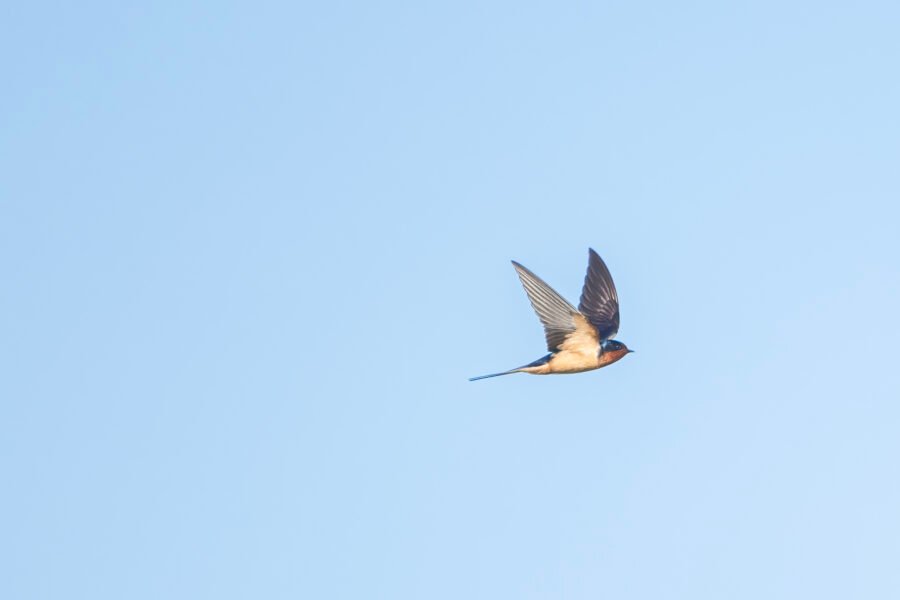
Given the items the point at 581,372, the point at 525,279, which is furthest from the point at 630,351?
the point at 525,279

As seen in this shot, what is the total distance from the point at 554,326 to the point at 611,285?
115 cm

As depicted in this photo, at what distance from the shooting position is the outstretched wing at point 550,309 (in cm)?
2084

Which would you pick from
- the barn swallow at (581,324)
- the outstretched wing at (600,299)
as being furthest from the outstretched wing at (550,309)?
the outstretched wing at (600,299)

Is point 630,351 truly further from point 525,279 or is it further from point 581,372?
point 525,279

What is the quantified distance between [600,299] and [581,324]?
2.42 ft

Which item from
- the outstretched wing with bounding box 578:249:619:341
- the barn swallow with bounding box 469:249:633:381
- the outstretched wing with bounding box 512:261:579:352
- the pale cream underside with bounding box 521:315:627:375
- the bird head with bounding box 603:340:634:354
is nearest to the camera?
the outstretched wing with bounding box 512:261:579:352

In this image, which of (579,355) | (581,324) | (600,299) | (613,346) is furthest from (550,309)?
(613,346)

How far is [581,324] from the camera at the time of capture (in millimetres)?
21344

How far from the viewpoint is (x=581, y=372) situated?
22.1 meters

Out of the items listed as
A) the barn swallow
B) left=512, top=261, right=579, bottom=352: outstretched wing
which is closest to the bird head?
the barn swallow

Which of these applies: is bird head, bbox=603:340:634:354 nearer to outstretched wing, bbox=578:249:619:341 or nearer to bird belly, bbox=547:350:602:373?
outstretched wing, bbox=578:249:619:341

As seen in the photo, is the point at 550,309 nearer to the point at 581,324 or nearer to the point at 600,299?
the point at 581,324

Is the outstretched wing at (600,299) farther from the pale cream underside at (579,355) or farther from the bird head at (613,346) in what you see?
the pale cream underside at (579,355)

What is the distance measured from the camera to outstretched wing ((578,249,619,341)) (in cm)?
2181
